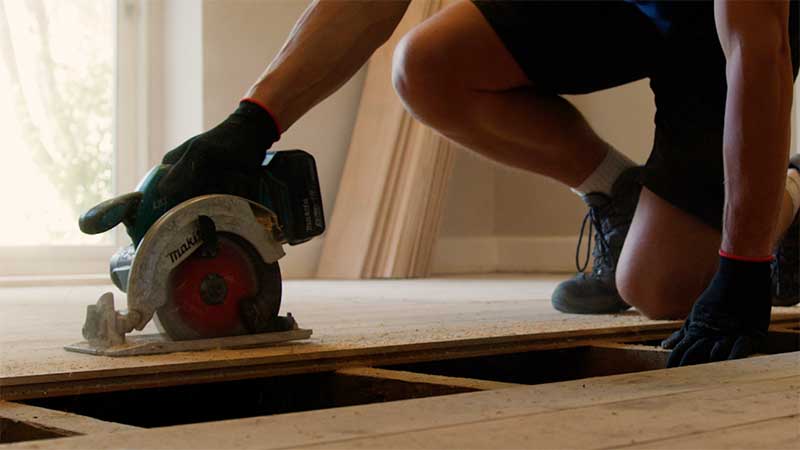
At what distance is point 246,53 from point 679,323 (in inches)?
101

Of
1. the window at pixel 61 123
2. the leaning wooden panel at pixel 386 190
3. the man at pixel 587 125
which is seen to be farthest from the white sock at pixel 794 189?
the window at pixel 61 123

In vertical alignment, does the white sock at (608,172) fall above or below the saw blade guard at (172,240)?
above

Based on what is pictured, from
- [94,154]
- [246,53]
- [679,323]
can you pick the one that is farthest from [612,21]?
[94,154]

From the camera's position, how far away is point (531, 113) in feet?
6.19

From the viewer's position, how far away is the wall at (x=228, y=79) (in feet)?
12.5

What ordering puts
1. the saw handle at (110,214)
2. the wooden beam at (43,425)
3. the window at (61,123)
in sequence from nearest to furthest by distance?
the wooden beam at (43,425), the saw handle at (110,214), the window at (61,123)

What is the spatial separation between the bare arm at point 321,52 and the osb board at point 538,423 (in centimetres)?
58

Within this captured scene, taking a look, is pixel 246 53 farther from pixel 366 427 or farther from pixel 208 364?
pixel 366 427

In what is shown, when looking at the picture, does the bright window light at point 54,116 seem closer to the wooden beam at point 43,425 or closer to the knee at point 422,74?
the knee at point 422,74

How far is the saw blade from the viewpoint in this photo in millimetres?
1237

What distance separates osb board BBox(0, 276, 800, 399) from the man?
5.1 inches

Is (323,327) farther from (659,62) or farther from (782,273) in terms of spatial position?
(782,273)

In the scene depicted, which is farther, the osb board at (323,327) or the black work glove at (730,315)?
the black work glove at (730,315)

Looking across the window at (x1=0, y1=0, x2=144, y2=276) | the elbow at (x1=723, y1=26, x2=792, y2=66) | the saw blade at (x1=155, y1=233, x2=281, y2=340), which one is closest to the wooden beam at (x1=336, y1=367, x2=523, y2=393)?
the saw blade at (x1=155, y1=233, x2=281, y2=340)
